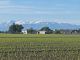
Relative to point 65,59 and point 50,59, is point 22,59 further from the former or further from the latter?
point 65,59

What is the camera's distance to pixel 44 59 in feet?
41.3

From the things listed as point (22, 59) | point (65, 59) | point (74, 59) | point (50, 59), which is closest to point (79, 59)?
point (74, 59)

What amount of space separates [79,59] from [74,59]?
16.5 inches

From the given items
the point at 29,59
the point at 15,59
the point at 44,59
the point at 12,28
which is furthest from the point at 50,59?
the point at 12,28

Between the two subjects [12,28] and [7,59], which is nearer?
[7,59]

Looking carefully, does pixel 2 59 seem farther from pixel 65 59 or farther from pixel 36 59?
pixel 65 59

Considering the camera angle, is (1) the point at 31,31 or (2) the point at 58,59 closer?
(2) the point at 58,59

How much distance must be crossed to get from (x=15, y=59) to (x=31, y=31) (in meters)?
187

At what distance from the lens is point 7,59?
12516 millimetres

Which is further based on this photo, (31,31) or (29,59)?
(31,31)

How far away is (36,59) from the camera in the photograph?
41.1 ft

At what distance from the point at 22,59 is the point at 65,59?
11.9 feet

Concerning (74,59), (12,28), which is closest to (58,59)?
(74,59)

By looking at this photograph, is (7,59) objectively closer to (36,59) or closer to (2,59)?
(2,59)
